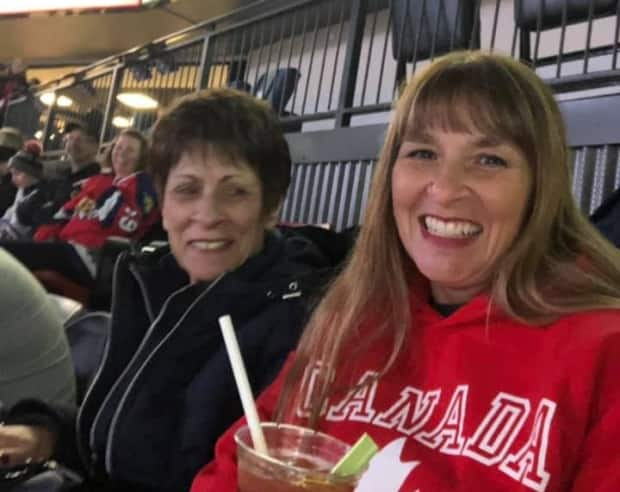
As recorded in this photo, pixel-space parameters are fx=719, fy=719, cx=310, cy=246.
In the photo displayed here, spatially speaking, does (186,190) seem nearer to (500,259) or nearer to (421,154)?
(421,154)

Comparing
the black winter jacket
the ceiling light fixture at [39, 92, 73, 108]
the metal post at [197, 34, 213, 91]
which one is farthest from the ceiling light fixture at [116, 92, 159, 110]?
the black winter jacket

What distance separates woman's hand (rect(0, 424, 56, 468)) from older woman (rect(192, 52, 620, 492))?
46 cm

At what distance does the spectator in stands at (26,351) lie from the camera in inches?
63.1

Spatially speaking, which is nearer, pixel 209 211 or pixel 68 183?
pixel 209 211

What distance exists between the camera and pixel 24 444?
1.41m

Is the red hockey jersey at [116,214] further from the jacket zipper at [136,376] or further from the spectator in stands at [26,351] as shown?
the jacket zipper at [136,376]

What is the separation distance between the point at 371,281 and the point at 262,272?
331 mm

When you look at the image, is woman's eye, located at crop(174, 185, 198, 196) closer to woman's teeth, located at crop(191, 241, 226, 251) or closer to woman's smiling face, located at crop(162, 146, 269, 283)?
woman's smiling face, located at crop(162, 146, 269, 283)

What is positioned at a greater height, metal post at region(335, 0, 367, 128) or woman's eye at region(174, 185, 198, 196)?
metal post at region(335, 0, 367, 128)

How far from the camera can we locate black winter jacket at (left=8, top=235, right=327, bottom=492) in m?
1.32

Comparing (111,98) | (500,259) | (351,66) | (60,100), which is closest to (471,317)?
(500,259)

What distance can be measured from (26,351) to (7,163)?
4830 millimetres

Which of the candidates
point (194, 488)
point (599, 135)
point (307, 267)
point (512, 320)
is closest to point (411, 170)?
point (512, 320)

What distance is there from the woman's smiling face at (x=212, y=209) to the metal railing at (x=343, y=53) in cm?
38
